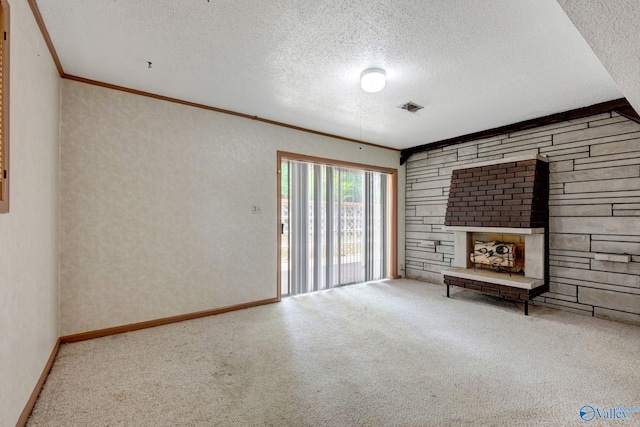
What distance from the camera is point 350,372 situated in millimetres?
2229

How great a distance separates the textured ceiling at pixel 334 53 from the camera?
1.89 metres

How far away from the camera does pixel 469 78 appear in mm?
2748

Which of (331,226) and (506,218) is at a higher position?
(506,218)

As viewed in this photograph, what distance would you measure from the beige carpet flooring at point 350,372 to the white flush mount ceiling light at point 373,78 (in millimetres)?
2286

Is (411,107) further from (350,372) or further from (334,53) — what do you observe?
(350,372)

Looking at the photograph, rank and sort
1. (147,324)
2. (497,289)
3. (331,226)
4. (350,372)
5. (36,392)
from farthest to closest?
(331,226), (497,289), (147,324), (350,372), (36,392)

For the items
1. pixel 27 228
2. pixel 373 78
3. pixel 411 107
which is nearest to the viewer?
pixel 27 228

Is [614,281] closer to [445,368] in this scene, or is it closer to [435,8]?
[445,368]

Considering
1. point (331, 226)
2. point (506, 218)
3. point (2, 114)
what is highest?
point (2, 114)

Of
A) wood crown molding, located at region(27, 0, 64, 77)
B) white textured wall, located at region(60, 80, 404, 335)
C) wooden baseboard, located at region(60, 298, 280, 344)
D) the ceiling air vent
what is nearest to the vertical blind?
wood crown molding, located at region(27, 0, 64, 77)

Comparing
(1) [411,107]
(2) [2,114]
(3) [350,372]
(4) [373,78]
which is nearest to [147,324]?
(3) [350,372]

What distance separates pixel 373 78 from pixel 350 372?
237cm

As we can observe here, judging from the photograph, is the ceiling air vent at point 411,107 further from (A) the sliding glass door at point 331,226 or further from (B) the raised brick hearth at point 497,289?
(B) the raised brick hearth at point 497,289

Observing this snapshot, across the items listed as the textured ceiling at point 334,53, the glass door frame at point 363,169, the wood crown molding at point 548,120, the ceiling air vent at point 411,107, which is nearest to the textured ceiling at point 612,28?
the textured ceiling at point 334,53
